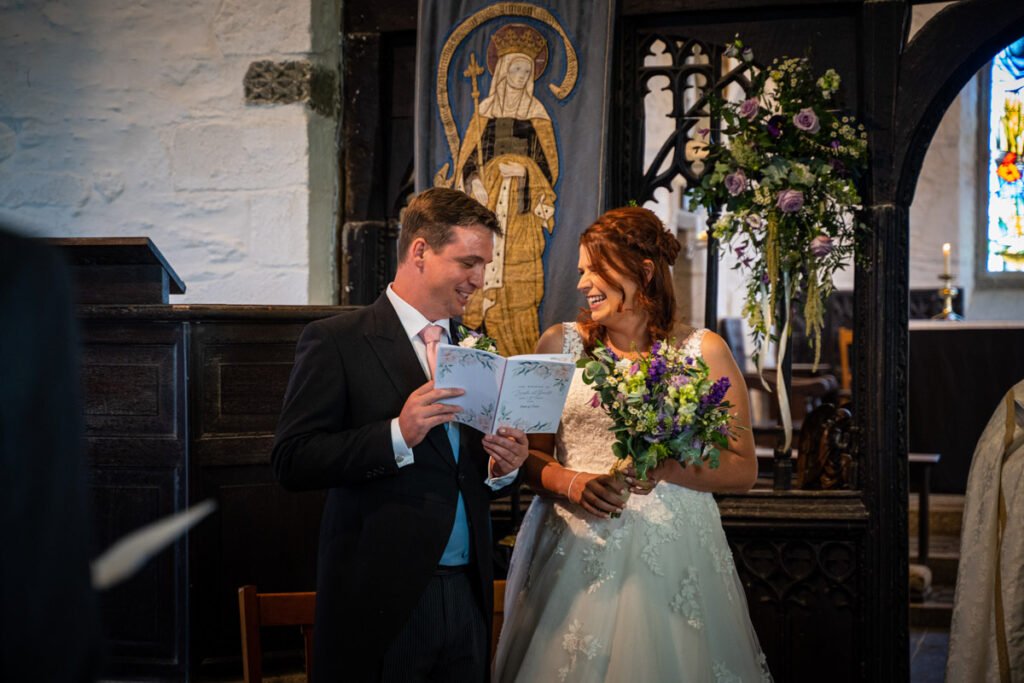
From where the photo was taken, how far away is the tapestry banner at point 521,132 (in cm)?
438

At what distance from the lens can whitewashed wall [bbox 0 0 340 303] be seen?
4578 mm

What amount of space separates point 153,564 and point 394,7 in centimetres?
266

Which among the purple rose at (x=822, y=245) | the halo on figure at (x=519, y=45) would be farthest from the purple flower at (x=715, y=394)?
the halo on figure at (x=519, y=45)

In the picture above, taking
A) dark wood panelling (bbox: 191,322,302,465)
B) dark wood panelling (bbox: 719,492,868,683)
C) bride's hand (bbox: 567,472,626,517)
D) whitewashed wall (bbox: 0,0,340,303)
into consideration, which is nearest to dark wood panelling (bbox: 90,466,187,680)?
dark wood panelling (bbox: 191,322,302,465)

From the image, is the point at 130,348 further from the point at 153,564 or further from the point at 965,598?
the point at 965,598

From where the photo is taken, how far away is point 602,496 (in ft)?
8.77

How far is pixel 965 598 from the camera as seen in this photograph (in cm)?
334

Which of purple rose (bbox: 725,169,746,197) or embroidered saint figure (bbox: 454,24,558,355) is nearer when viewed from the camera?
purple rose (bbox: 725,169,746,197)

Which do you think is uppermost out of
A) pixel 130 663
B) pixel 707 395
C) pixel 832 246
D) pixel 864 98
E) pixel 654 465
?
pixel 864 98

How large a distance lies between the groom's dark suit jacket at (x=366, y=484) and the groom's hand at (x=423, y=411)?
0.17 ft

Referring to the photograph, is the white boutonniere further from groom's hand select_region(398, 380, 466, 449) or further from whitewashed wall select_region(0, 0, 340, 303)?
whitewashed wall select_region(0, 0, 340, 303)

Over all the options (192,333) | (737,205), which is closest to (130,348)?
(192,333)

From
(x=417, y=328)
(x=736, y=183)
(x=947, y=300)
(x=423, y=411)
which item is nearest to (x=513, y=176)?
(x=736, y=183)

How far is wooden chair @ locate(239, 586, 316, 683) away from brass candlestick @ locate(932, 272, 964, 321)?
22.3 ft
